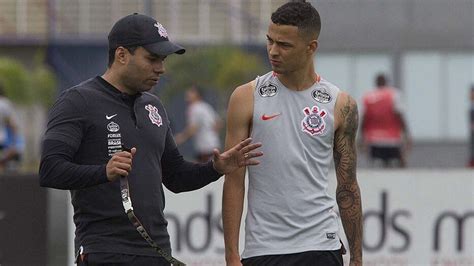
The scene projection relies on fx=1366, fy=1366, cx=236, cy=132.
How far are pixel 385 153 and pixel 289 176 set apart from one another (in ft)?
37.4

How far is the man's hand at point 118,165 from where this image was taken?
17.9 ft

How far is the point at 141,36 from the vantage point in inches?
230

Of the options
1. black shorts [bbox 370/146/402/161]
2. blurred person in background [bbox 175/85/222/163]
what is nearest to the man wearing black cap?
black shorts [bbox 370/146/402/161]

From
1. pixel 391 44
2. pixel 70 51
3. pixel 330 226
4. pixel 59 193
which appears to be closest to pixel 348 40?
pixel 391 44

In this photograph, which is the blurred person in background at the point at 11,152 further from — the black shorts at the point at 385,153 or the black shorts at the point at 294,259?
the black shorts at the point at 294,259

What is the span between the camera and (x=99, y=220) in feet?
19.1

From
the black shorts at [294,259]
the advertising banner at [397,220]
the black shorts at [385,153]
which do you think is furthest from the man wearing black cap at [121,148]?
the black shorts at [385,153]

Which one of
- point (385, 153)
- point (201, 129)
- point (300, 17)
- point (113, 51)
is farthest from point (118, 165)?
point (201, 129)

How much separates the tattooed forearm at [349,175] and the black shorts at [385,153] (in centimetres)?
1092

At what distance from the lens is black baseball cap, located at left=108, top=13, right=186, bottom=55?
5.82m

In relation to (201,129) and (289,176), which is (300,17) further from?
(201,129)

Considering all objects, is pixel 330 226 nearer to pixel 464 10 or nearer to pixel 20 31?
pixel 464 10

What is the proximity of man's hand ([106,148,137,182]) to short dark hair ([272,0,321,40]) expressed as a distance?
3.44 ft

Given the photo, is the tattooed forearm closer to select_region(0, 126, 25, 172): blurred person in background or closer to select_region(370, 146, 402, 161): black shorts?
select_region(370, 146, 402, 161): black shorts
